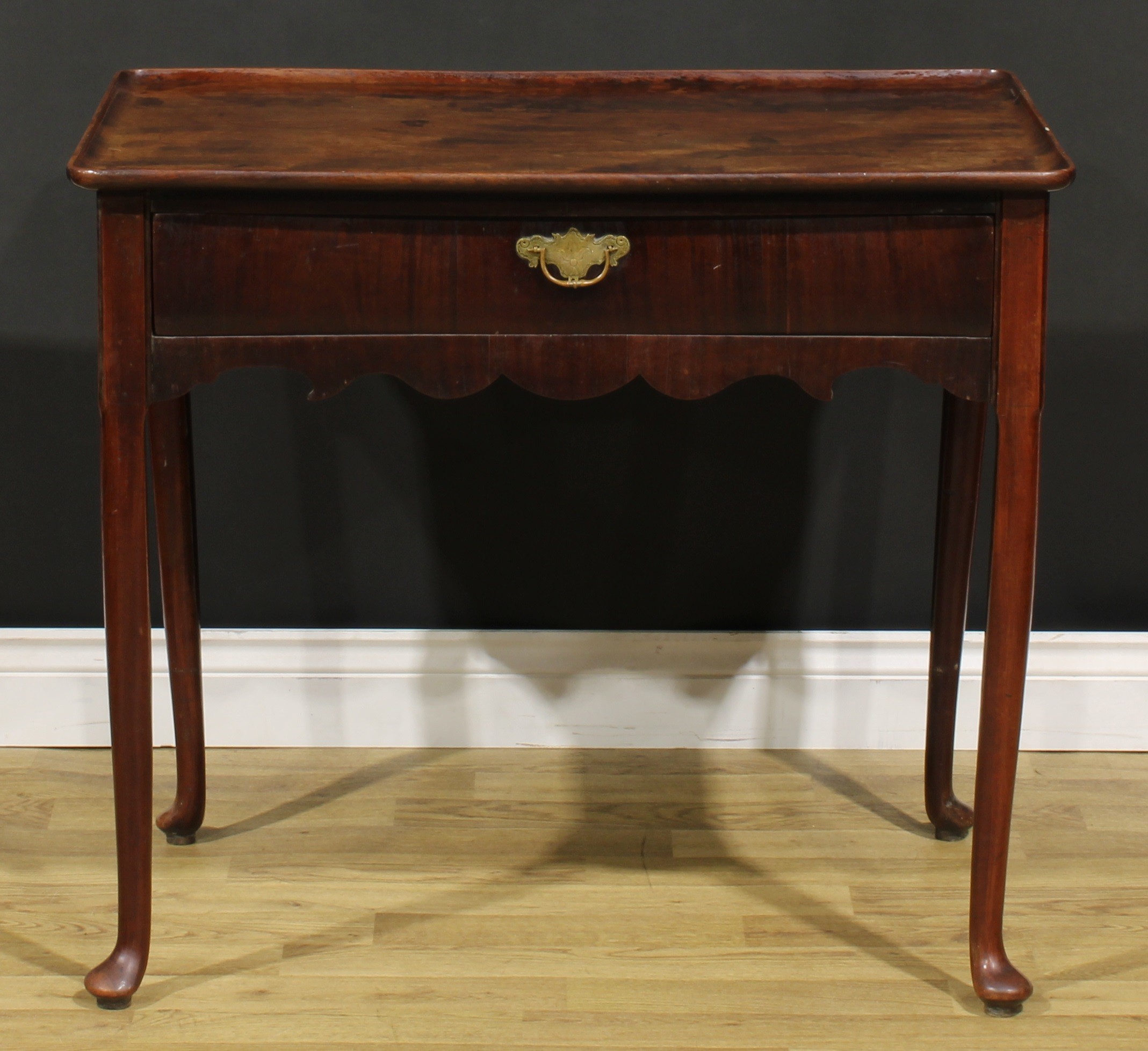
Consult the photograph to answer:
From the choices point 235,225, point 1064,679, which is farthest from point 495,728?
point 235,225

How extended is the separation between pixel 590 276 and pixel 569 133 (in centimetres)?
19

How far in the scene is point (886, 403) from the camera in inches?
76.0

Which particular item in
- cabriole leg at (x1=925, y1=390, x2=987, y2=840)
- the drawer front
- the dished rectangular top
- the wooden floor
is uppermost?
the dished rectangular top

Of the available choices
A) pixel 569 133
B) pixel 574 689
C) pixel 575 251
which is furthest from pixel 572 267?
pixel 574 689

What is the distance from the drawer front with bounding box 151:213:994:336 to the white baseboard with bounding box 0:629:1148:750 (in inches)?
31.2

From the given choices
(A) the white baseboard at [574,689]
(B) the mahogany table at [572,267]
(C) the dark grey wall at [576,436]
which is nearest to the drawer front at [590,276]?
(B) the mahogany table at [572,267]

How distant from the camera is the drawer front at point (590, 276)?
49.7 inches

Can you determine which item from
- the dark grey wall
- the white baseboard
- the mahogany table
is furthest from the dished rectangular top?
the white baseboard

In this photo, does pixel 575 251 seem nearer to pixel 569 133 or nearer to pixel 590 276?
pixel 590 276

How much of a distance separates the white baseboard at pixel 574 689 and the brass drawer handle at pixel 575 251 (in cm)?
82

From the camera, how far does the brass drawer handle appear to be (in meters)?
1.26

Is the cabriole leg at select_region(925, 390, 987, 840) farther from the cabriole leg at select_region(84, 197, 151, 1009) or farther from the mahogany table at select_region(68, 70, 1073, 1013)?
the cabriole leg at select_region(84, 197, 151, 1009)

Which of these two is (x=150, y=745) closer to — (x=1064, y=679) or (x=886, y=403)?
(x=886, y=403)

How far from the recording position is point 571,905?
1641 millimetres
